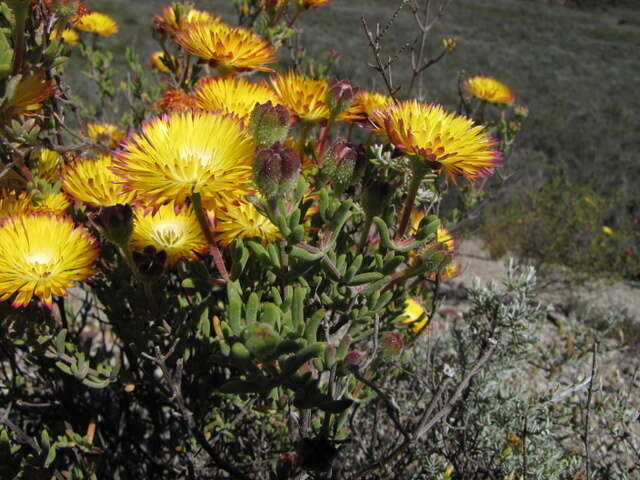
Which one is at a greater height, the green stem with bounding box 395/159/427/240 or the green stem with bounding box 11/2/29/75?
the green stem with bounding box 11/2/29/75

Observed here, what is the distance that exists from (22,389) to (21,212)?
1227 mm

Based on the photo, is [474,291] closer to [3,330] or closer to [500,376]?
[500,376]

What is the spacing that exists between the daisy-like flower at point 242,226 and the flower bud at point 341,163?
0.20 metres

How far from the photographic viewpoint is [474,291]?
197 centimetres

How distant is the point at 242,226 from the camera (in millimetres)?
1176

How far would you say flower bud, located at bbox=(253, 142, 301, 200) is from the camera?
86cm

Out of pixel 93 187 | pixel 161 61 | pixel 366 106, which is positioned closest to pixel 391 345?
pixel 366 106

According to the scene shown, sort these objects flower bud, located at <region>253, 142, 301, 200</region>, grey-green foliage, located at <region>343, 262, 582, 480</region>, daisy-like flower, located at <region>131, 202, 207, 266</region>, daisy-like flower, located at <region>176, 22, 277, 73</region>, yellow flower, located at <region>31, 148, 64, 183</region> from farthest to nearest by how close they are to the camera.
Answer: grey-green foliage, located at <region>343, 262, 582, 480</region> < yellow flower, located at <region>31, 148, 64, 183</region> < daisy-like flower, located at <region>176, 22, 277, 73</region> < daisy-like flower, located at <region>131, 202, 207, 266</region> < flower bud, located at <region>253, 142, 301, 200</region>

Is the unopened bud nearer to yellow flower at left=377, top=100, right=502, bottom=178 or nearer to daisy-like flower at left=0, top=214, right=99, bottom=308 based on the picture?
yellow flower at left=377, top=100, right=502, bottom=178

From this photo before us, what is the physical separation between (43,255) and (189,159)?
475 mm

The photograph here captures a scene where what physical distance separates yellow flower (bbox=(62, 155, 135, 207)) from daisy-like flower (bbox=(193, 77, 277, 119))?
295 mm

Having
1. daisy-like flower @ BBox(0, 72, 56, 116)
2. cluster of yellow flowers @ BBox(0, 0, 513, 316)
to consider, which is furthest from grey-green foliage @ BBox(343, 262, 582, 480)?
daisy-like flower @ BBox(0, 72, 56, 116)

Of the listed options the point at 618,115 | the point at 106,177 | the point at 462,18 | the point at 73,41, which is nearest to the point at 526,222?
the point at 73,41

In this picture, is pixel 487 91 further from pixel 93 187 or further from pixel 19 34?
pixel 19 34
